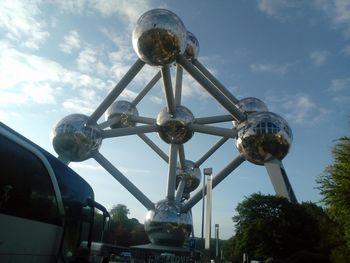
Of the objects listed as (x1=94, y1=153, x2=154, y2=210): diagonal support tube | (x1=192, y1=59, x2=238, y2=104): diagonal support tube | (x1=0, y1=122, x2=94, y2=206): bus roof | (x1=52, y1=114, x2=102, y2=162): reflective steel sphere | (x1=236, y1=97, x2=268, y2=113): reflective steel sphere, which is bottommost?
(x1=0, y1=122, x2=94, y2=206): bus roof

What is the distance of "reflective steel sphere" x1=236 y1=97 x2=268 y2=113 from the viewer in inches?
1037

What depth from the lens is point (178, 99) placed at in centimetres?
2770

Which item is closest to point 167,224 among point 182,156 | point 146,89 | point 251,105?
point 182,156

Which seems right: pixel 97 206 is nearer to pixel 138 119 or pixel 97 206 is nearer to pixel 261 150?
pixel 261 150

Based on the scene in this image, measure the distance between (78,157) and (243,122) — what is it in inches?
381

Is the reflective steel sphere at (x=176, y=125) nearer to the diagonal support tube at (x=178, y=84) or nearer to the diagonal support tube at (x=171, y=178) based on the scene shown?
the diagonal support tube at (x=171, y=178)

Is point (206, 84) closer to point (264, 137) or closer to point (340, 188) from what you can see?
point (264, 137)

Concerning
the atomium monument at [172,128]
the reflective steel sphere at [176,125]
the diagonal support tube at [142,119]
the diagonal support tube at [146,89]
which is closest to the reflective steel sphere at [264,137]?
the atomium monument at [172,128]

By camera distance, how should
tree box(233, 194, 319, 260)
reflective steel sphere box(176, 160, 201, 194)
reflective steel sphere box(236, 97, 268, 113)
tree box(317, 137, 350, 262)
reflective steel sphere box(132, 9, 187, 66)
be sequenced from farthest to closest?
reflective steel sphere box(176, 160, 201, 194), tree box(233, 194, 319, 260), reflective steel sphere box(236, 97, 268, 113), reflective steel sphere box(132, 9, 187, 66), tree box(317, 137, 350, 262)

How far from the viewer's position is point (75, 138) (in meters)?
23.3

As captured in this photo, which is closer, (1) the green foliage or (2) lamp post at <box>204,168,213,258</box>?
(2) lamp post at <box>204,168,213,258</box>

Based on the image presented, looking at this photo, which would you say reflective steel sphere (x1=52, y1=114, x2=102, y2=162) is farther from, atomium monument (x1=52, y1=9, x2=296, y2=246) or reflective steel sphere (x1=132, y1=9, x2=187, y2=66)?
reflective steel sphere (x1=132, y1=9, x2=187, y2=66)

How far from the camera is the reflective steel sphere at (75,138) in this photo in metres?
23.4

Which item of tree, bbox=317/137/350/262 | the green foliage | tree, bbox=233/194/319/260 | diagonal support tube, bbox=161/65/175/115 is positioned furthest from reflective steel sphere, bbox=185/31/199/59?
the green foliage
